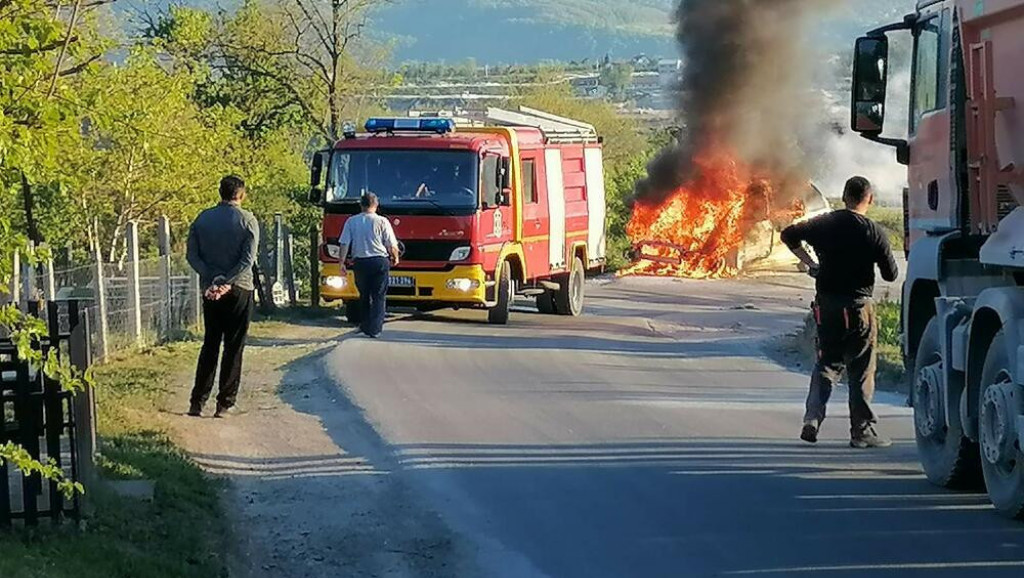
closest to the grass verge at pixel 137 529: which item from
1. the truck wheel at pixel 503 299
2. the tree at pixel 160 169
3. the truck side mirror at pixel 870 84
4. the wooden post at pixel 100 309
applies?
the wooden post at pixel 100 309

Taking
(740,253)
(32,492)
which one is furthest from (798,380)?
(740,253)

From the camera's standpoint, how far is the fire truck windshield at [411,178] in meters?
20.3

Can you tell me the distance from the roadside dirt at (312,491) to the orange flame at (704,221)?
74.7ft

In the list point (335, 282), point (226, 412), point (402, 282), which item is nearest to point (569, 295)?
point (402, 282)

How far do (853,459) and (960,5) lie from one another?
3.06 meters

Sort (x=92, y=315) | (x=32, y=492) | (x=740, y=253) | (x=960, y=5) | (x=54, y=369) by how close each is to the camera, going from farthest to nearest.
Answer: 1. (x=740, y=253)
2. (x=92, y=315)
3. (x=960, y=5)
4. (x=32, y=492)
5. (x=54, y=369)

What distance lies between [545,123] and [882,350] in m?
9.31

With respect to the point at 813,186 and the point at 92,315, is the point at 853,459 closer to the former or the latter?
the point at 92,315

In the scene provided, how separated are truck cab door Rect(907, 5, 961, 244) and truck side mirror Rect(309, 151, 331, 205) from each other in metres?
11.9

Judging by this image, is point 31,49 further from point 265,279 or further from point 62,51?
point 265,279

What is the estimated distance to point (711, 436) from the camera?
36.0 ft

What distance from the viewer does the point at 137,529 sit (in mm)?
7910

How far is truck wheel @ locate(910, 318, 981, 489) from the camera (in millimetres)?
8758

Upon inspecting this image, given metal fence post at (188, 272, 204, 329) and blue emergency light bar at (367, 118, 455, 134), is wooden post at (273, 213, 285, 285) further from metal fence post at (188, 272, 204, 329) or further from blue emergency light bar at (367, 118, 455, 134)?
blue emergency light bar at (367, 118, 455, 134)
